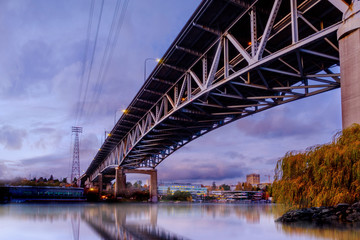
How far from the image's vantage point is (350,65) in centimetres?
1159

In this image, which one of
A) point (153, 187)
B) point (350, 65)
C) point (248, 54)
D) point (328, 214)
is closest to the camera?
point (328, 214)

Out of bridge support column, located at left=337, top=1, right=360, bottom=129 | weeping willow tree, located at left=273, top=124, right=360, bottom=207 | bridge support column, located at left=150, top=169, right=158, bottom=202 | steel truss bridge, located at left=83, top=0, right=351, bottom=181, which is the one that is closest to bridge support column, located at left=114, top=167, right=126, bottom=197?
bridge support column, located at left=150, top=169, right=158, bottom=202

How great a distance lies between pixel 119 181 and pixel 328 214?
59148 mm

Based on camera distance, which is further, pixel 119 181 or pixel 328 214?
pixel 119 181

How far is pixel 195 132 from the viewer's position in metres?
42.6

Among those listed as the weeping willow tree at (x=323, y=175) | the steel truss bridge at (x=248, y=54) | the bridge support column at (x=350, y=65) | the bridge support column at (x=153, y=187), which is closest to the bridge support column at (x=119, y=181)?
the bridge support column at (x=153, y=187)

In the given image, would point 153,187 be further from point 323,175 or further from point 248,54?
point 323,175

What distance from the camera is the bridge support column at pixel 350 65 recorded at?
1118 cm

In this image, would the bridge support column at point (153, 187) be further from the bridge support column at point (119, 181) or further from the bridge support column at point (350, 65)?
the bridge support column at point (350, 65)

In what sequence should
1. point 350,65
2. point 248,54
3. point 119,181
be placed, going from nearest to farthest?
point 350,65
point 248,54
point 119,181

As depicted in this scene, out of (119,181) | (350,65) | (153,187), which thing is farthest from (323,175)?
(153,187)

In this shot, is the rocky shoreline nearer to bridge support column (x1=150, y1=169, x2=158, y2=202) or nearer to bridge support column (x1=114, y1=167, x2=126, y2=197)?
bridge support column (x1=114, y1=167, x2=126, y2=197)

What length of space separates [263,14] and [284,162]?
33.1 ft

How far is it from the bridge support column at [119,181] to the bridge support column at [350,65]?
187 feet
